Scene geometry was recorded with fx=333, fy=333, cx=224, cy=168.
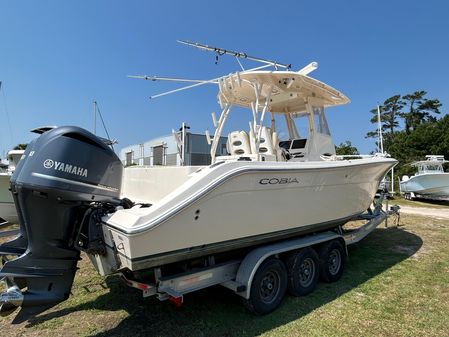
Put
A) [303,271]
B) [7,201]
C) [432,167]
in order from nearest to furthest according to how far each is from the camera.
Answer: [303,271] → [7,201] → [432,167]

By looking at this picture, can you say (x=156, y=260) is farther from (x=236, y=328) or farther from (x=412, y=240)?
(x=412, y=240)

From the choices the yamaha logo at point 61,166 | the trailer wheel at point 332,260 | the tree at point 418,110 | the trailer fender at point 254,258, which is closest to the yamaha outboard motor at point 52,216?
the yamaha logo at point 61,166

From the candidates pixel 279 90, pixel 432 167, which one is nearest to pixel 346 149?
pixel 432 167

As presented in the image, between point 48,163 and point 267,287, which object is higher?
point 48,163

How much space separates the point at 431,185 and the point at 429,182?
0.20 meters

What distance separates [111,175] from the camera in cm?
363

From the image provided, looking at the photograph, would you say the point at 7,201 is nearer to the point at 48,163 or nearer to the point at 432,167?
the point at 48,163

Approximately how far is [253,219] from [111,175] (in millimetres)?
1626

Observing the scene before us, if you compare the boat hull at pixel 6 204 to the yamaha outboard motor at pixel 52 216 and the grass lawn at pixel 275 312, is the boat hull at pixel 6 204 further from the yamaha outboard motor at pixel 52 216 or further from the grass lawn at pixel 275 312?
the yamaha outboard motor at pixel 52 216

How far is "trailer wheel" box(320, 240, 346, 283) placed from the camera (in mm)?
4762

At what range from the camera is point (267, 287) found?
3.95m

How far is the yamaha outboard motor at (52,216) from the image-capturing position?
9.79 ft

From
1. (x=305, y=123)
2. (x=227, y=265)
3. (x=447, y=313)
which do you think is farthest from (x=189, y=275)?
(x=305, y=123)

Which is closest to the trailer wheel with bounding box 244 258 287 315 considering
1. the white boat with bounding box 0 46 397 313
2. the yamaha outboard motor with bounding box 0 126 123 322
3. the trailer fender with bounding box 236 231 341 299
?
the trailer fender with bounding box 236 231 341 299
